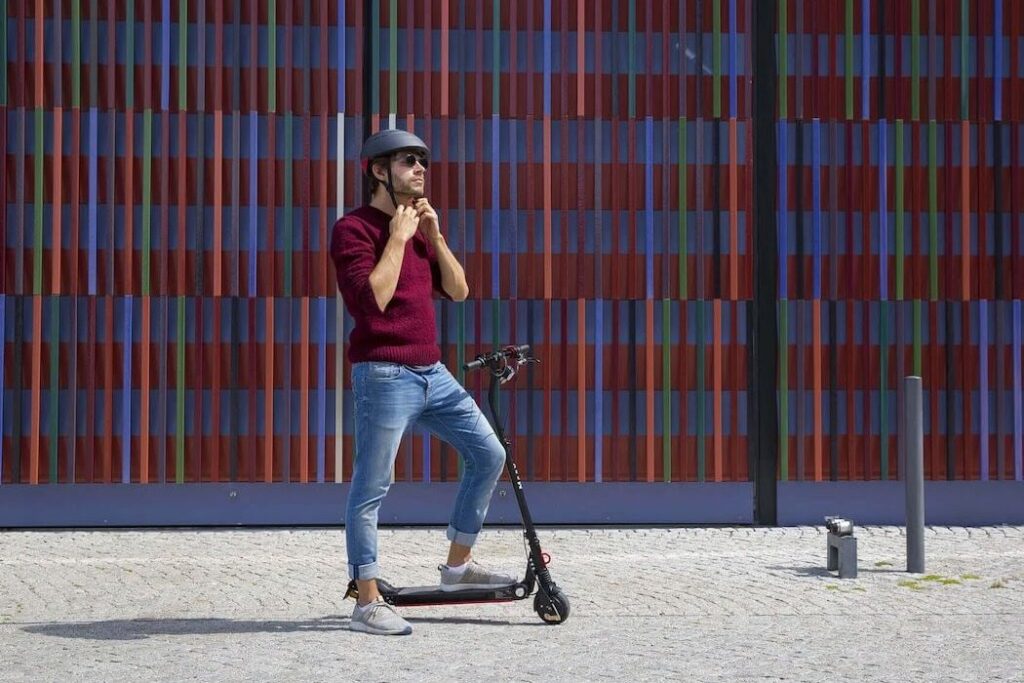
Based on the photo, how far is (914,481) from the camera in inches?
367

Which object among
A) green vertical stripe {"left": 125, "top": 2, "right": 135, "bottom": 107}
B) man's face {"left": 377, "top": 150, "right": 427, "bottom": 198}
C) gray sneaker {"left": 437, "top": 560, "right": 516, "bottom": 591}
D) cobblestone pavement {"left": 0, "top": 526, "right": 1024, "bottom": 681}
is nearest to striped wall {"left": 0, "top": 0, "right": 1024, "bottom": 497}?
green vertical stripe {"left": 125, "top": 2, "right": 135, "bottom": 107}

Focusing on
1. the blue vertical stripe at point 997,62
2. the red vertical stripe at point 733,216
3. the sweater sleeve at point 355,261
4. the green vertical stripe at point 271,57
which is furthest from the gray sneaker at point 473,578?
the blue vertical stripe at point 997,62

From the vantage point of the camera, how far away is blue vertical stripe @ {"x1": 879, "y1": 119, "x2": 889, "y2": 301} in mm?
11555

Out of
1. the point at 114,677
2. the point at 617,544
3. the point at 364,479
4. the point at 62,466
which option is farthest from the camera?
the point at 62,466

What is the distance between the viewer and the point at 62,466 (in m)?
11.2

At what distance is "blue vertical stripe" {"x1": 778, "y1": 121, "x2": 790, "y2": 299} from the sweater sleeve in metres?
4.80

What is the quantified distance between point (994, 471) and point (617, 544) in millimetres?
2930

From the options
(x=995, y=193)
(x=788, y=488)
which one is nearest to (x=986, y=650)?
(x=788, y=488)

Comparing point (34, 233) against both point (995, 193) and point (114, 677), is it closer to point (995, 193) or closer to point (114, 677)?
point (114, 677)

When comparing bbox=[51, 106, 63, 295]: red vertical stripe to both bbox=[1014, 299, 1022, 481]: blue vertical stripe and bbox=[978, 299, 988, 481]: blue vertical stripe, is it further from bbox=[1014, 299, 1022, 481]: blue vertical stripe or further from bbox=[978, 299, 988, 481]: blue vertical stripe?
bbox=[1014, 299, 1022, 481]: blue vertical stripe

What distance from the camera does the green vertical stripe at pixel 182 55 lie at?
11.2m

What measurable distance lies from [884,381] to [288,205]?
4.24 metres

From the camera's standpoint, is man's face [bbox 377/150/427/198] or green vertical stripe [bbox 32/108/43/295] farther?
green vertical stripe [bbox 32/108/43/295]

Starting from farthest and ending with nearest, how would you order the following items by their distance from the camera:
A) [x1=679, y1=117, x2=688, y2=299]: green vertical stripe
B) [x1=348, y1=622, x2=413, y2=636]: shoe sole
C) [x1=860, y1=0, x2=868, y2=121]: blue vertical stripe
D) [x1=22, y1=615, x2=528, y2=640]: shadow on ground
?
[x1=860, y1=0, x2=868, y2=121]: blue vertical stripe
[x1=679, y1=117, x2=688, y2=299]: green vertical stripe
[x1=22, y1=615, x2=528, y2=640]: shadow on ground
[x1=348, y1=622, x2=413, y2=636]: shoe sole
